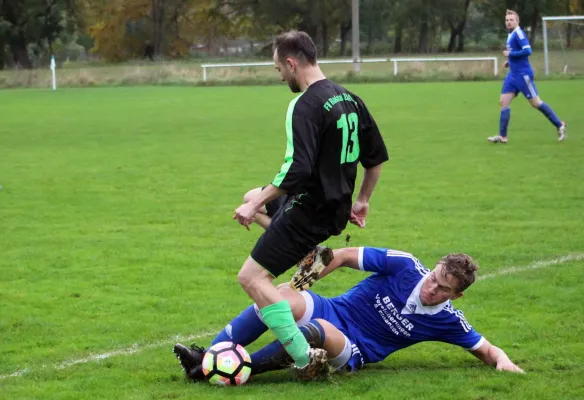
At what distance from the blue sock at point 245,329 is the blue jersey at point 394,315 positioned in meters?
0.44

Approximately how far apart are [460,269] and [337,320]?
0.91 m

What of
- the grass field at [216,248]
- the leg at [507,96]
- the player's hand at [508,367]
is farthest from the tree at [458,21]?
the player's hand at [508,367]

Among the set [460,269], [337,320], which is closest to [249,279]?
[337,320]

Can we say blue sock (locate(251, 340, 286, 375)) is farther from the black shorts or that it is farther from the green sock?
the black shorts

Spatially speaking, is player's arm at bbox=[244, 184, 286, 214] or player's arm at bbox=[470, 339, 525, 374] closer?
player's arm at bbox=[244, 184, 286, 214]

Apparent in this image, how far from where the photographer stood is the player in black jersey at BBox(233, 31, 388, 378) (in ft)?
16.6

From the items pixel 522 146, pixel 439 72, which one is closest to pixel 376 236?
pixel 522 146

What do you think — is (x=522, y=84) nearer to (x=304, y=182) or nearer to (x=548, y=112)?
(x=548, y=112)

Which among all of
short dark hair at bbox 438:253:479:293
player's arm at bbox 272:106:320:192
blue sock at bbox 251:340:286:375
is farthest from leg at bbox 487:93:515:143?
player's arm at bbox 272:106:320:192

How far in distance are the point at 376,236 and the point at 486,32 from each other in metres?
78.9

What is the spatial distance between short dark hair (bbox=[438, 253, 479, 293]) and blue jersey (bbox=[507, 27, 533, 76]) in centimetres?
1206

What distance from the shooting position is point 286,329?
5270mm

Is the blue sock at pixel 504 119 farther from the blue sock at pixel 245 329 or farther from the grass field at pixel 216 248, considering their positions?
the blue sock at pixel 245 329

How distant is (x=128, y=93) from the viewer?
37.1m
